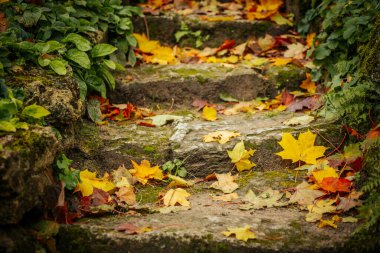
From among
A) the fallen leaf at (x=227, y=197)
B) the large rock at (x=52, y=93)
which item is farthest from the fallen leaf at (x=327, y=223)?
the large rock at (x=52, y=93)

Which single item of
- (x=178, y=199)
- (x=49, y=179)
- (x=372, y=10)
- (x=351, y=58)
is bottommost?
Answer: (x=178, y=199)

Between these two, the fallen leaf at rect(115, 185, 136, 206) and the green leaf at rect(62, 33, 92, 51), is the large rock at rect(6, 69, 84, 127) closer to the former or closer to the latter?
the green leaf at rect(62, 33, 92, 51)

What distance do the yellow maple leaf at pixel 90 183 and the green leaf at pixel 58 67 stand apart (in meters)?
0.70

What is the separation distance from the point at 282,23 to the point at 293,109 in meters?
1.52

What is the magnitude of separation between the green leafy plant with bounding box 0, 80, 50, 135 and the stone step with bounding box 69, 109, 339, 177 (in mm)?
645

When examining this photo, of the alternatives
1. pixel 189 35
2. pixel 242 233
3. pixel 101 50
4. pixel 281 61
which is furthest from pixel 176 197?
pixel 189 35

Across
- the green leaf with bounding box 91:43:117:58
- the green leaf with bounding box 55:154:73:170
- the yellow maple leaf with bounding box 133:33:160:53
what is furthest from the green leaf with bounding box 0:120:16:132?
the yellow maple leaf with bounding box 133:33:160:53

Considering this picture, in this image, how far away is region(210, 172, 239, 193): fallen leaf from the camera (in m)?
2.63

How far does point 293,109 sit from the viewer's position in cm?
340

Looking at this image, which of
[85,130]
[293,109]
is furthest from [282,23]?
[85,130]

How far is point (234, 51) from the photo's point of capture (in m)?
4.37

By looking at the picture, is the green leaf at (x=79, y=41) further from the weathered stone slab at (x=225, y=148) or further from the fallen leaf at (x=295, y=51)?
the fallen leaf at (x=295, y=51)

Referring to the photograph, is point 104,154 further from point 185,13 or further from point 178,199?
point 185,13

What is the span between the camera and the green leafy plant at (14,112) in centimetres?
200
